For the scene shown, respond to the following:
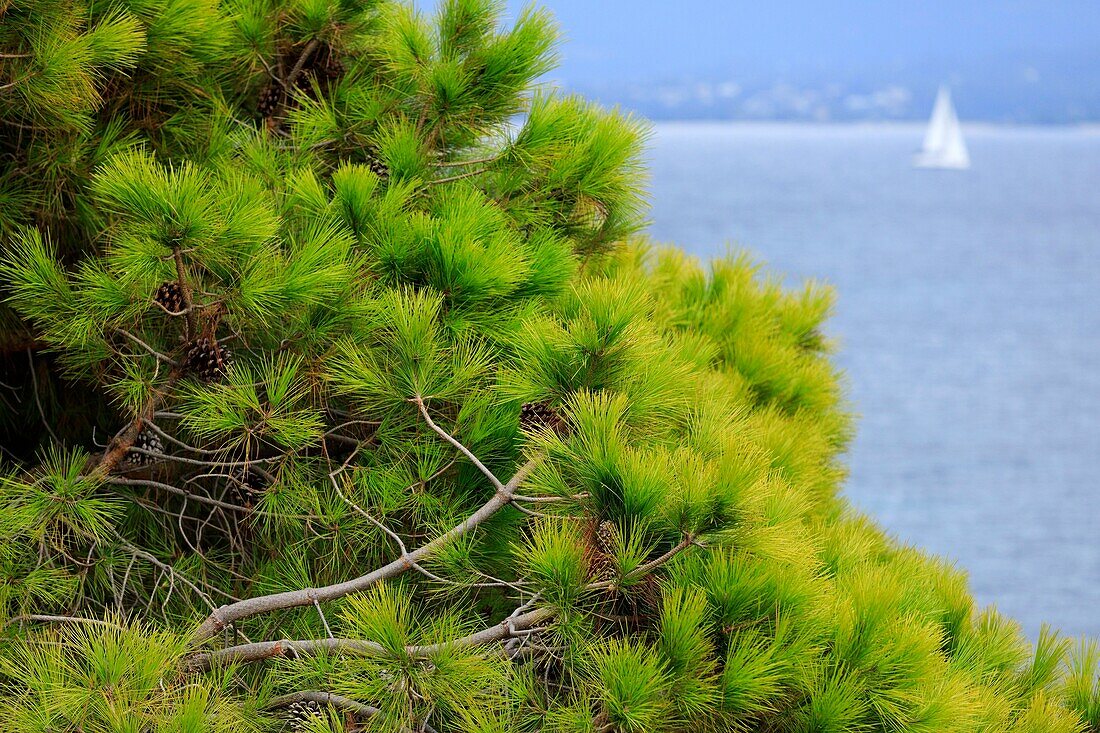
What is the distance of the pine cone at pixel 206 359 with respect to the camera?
82 cm

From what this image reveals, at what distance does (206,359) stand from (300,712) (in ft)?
0.91

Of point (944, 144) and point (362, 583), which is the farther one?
point (944, 144)

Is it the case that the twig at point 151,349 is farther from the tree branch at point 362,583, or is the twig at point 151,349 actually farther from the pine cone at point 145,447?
the tree branch at point 362,583

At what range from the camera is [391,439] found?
0.86 m

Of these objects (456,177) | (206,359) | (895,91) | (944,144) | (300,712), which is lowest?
(944,144)

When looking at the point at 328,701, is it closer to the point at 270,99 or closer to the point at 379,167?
the point at 379,167

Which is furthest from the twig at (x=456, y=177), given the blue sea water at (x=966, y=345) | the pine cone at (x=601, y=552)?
the pine cone at (x=601, y=552)

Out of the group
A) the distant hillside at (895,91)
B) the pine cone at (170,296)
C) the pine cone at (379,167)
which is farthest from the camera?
the distant hillside at (895,91)

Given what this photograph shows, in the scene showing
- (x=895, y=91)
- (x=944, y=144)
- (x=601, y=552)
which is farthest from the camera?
(x=895, y=91)

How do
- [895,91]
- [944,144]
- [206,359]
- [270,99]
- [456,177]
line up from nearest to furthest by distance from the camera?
A: [206,359], [456,177], [270,99], [944,144], [895,91]

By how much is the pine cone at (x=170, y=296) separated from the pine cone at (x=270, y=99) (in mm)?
408

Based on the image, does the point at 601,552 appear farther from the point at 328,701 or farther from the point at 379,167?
the point at 379,167

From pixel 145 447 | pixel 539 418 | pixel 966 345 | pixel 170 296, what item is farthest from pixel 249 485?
pixel 966 345

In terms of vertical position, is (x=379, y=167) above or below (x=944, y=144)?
above
